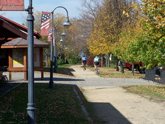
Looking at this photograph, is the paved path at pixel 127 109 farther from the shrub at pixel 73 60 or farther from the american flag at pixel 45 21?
the shrub at pixel 73 60

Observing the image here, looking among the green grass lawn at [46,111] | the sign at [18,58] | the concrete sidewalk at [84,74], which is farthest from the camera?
the concrete sidewalk at [84,74]

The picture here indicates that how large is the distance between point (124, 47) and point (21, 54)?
37.6 feet

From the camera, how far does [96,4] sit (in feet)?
123

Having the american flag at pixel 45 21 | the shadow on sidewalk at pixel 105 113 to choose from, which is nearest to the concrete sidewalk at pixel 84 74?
the american flag at pixel 45 21

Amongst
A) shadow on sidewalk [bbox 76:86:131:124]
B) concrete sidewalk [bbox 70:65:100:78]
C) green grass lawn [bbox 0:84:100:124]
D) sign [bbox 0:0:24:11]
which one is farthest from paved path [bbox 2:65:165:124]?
concrete sidewalk [bbox 70:65:100:78]

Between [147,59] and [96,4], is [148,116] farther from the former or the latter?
[96,4]

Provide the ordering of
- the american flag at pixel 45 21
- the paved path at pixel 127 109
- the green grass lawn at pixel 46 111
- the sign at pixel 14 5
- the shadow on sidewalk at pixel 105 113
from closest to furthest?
1. the sign at pixel 14 5
2. the green grass lawn at pixel 46 111
3. the shadow on sidewalk at pixel 105 113
4. the paved path at pixel 127 109
5. the american flag at pixel 45 21

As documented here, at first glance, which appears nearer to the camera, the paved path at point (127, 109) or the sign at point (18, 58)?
the paved path at point (127, 109)

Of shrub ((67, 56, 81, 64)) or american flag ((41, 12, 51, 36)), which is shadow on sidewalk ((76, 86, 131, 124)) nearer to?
american flag ((41, 12, 51, 36))

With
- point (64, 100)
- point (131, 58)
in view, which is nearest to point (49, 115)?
point (64, 100)

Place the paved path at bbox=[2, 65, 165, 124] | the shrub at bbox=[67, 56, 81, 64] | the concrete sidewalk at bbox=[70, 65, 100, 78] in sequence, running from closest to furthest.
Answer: the paved path at bbox=[2, 65, 165, 124]
the concrete sidewalk at bbox=[70, 65, 100, 78]
the shrub at bbox=[67, 56, 81, 64]

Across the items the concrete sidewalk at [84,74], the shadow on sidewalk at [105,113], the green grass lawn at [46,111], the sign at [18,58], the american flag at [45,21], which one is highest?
the american flag at [45,21]

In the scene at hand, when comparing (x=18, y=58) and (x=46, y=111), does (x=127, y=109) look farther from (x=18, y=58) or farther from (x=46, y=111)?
(x=18, y=58)

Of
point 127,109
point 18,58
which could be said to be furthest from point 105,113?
point 18,58
